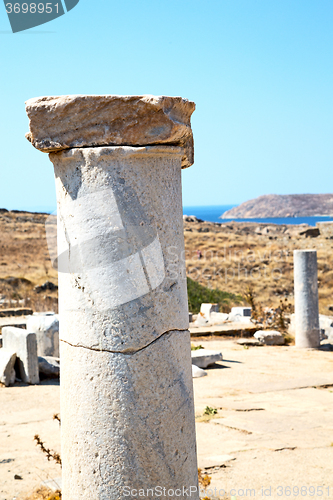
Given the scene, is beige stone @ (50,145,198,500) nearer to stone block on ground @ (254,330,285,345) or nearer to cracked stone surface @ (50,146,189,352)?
cracked stone surface @ (50,146,189,352)

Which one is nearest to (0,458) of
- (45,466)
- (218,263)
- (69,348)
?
(45,466)

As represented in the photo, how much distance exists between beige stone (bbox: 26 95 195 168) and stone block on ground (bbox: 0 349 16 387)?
6.04 metres

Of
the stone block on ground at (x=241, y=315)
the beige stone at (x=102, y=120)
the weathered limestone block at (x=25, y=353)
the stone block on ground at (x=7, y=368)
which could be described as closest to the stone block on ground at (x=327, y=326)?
the stone block on ground at (x=241, y=315)

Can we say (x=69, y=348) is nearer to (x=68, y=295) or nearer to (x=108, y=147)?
(x=68, y=295)

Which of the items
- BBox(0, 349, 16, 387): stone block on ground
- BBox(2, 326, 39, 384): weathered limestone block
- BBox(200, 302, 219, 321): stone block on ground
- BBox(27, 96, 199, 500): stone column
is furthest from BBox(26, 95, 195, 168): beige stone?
BBox(200, 302, 219, 321): stone block on ground

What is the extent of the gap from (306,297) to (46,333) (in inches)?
223

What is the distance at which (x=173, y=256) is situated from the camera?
8.13 feet

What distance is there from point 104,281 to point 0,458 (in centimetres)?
337

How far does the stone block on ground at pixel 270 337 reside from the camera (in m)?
12.2

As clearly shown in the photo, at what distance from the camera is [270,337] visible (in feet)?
40.1

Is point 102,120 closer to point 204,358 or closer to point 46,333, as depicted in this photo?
point 46,333

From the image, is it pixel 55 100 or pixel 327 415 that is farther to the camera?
pixel 327 415

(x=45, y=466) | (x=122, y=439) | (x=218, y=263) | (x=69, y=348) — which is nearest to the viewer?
(x=122, y=439)

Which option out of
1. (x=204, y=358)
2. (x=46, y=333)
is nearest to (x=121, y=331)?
(x=46, y=333)
